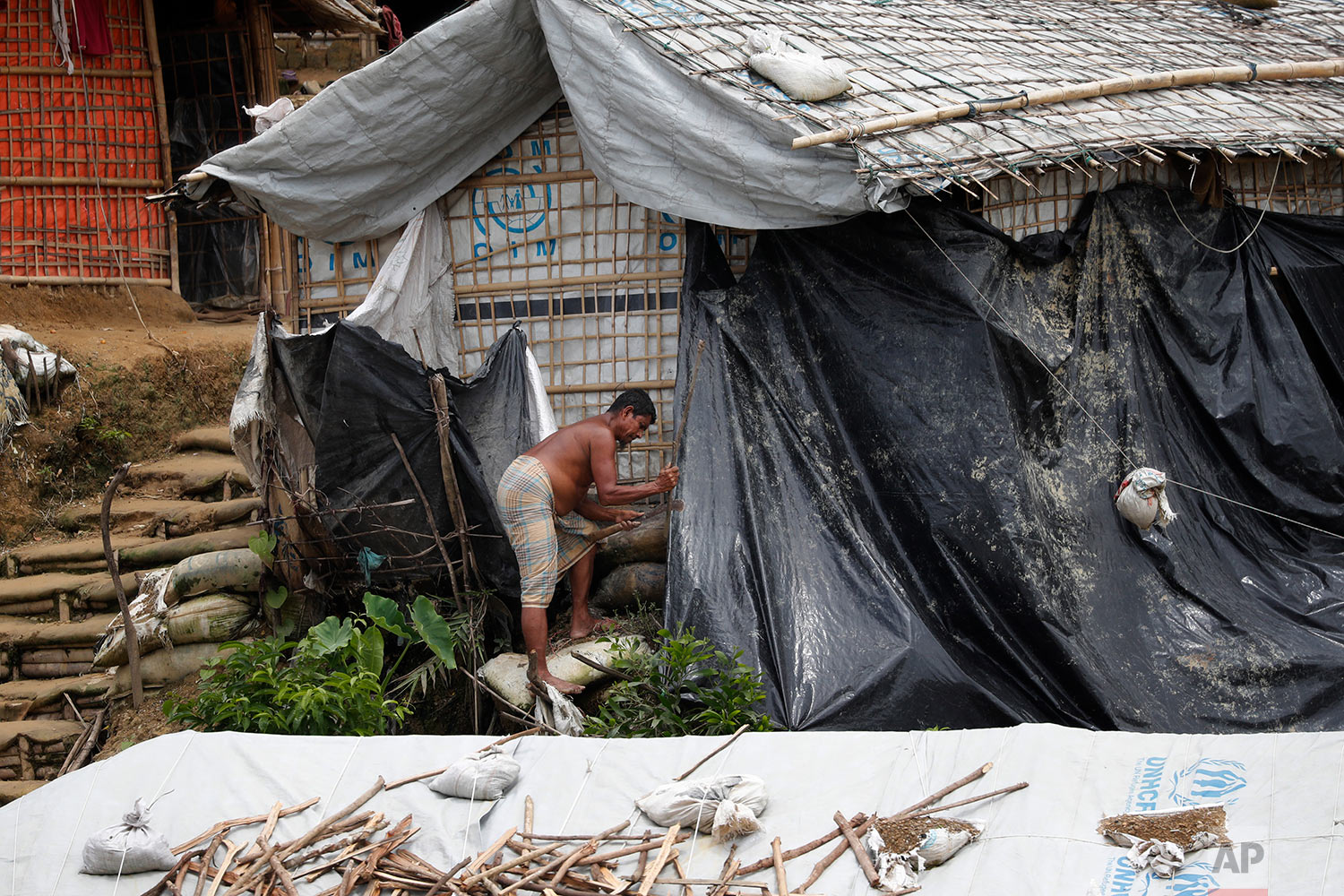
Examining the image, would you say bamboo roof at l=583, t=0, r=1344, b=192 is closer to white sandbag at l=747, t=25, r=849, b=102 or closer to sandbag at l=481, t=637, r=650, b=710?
white sandbag at l=747, t=25, r=849, b=102

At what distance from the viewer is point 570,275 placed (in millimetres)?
6328

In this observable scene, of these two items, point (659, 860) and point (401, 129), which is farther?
point (401, 129)

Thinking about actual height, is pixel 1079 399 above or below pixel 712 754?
above

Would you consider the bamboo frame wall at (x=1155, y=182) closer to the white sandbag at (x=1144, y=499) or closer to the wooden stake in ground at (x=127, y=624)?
the white sandbag at (x=1144, y=499)

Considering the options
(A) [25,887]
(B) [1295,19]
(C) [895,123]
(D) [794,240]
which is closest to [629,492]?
(D) [794,240]

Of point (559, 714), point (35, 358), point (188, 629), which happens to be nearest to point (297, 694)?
point (559, 714)

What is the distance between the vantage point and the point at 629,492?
539 centimetres

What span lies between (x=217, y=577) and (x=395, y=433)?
1.48m

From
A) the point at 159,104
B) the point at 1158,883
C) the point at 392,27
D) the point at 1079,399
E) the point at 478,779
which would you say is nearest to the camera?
the point at 1158,883

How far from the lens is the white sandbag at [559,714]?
16.9ft

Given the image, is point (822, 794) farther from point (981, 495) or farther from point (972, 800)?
point (981, 495)

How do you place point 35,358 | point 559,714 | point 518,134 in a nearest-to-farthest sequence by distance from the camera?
point 559,714 < point 518,134 < point 35,358

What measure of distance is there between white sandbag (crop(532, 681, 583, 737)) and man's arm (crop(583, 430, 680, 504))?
2.95 ft

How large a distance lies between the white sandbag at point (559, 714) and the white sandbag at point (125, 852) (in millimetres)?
1741
